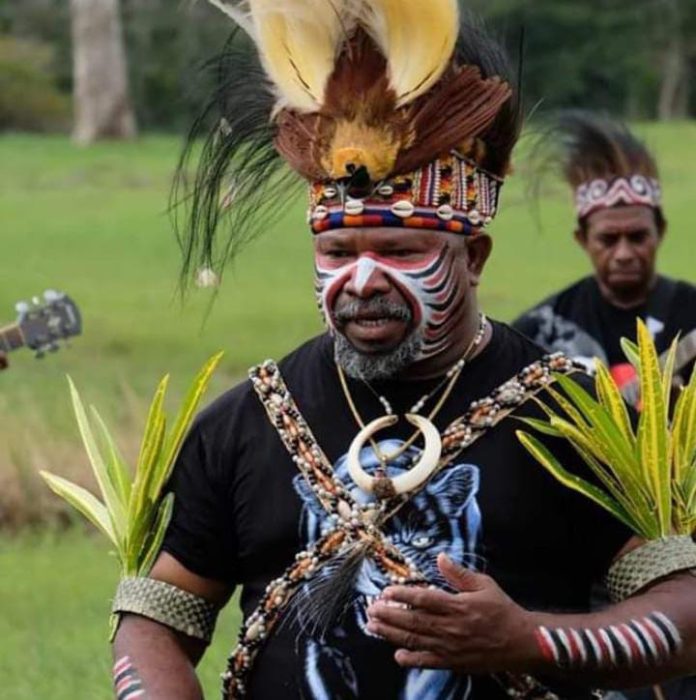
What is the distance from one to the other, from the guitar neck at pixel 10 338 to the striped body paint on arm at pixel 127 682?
534cm

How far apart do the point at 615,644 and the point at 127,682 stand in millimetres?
991

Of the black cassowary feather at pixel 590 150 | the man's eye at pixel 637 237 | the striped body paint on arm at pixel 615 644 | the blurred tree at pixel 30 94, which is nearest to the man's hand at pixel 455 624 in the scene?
the striped body paint on arm at pixel 615 644

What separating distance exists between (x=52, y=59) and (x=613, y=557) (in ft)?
139

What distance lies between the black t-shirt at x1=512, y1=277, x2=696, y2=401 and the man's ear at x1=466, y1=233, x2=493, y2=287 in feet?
12.4

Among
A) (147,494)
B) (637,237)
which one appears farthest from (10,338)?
(147,494)

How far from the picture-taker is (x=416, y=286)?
5023 mm

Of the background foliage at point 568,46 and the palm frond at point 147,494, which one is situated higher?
the palm frond at point 147,494

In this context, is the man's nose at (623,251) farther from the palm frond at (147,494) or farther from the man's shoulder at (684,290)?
the palm frond at (147,494)

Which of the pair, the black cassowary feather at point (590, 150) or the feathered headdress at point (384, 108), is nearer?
the feathered headdress at point (384, 108)

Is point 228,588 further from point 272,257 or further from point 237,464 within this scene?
point 272,257

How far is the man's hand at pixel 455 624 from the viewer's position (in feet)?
15.1

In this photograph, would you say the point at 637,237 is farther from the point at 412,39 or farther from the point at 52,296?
the point at 412,39

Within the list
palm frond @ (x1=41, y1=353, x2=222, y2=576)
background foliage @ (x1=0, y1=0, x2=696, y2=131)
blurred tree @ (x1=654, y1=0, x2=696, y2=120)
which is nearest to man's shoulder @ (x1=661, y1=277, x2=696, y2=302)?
palm frond @ (x1=41, y1=353, x2=222, y2=576)

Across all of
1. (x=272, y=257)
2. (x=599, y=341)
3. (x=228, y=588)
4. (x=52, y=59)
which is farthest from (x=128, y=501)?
(x=52, y=59)
